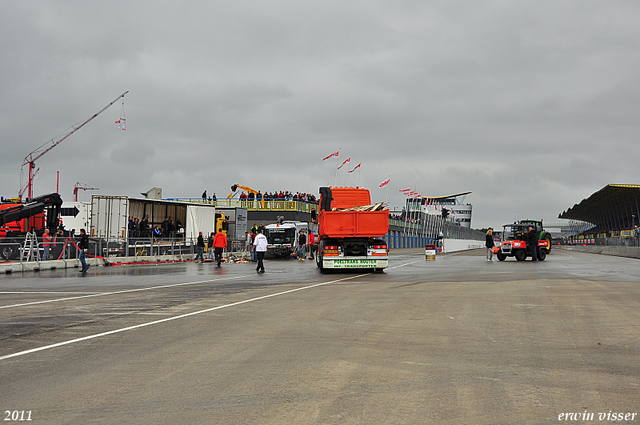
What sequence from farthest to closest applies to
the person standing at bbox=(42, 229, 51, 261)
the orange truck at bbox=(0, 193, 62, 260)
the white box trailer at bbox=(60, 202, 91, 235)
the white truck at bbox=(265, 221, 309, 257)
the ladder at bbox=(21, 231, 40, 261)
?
the white truck at bbox=(265, 221, 309, 257) → the white box trailer at bbox=(60, 202, 91, 235) → the orange truck at bbox=(0, 193, 62, 260) → the person standing at bbox=(42, 229, 51, 261) → the ladder at bbox=(21, 231, 40, 261)

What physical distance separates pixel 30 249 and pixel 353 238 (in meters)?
13.7

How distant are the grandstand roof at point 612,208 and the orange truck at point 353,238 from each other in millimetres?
57181

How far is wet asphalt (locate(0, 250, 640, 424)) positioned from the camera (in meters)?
4.64

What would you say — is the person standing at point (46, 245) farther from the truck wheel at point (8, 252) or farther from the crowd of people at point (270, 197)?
the crowd of people at point (270, 197)

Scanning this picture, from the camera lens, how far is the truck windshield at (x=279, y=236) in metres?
39.8

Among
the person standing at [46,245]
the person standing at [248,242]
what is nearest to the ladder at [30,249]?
the person standing at [46,245]

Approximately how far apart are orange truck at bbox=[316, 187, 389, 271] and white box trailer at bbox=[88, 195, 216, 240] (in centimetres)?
1320

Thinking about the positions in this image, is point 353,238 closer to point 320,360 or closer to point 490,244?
point 490,244

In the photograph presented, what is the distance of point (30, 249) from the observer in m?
24.5

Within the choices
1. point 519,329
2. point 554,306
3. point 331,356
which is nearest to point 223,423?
point 331,356

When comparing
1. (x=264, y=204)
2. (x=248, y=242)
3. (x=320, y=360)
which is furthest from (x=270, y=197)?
(x=320, y=360)

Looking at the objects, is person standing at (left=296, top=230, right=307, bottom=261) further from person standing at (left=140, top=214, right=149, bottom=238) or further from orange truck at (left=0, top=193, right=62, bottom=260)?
orange truck at (left=0, top=193, right=62, bottom=260)

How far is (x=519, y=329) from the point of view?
844cm

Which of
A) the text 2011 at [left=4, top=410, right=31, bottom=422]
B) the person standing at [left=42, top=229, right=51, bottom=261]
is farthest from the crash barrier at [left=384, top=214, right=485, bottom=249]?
the text 2011 at [left=4, top=410, right=31, bottom=422]
